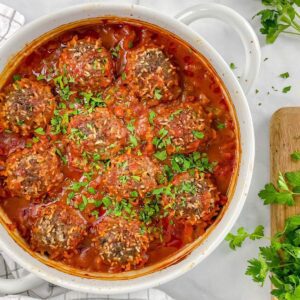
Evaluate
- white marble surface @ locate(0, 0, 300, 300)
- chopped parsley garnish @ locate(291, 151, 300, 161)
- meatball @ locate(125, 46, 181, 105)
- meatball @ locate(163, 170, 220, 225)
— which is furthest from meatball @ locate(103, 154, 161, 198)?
chopped parsley garnish @ locate(291, 151, 300, 161)

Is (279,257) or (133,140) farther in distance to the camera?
(279,257)

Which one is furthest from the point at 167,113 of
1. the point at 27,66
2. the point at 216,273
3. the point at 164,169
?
the point at 216,273

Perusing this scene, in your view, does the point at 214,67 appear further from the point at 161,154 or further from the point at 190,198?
the point at 190,198

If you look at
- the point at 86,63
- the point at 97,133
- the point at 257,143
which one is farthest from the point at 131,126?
the point at 257,143

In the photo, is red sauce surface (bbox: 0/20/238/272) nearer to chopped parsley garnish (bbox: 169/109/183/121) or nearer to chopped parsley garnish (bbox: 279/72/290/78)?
chopped parsley garnish (bbox: 169/109/183/121)

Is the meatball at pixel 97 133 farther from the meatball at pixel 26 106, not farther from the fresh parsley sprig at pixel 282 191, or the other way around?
the fresh parsley sprig at pixel 282 191

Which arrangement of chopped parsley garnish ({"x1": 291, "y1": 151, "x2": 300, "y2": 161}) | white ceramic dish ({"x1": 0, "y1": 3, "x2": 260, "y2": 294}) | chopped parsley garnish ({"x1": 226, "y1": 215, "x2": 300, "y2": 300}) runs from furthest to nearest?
chopped parsley garnish ({"x1": 291, "y1": 151, "x2": 300, "y2": 161}), chopped parsley garnish ({"x1": 226, "y1": 215, "x2": 300, "y2": 300}), white ceramic dish ({"x1": 0, "y1": 3, "x2": 260, "y2": 294})
